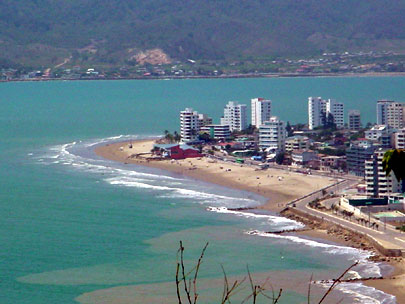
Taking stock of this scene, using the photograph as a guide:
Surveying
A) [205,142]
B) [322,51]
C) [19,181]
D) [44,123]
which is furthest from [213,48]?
[19,181]

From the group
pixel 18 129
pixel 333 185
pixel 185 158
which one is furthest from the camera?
pixel 18 129

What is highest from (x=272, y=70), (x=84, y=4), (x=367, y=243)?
(x=84, y=4)

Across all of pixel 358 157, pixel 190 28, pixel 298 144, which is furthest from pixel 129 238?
pixel 190 28

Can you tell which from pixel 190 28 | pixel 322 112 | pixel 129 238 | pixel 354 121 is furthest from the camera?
pixel 190 28

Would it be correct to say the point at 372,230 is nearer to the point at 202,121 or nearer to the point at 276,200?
the point at 276,200

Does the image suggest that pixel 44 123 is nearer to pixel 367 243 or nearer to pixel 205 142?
pixel 205 142

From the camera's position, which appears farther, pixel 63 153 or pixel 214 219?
pixel 63 153

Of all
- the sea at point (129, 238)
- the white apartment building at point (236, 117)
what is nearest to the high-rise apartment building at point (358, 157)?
the sea at point (129, 238)
